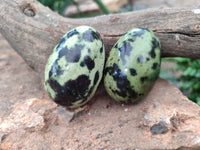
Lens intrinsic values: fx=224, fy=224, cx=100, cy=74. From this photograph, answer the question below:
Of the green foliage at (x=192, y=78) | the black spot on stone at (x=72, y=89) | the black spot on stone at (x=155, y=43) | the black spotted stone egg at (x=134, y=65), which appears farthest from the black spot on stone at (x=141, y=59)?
the green foliage at (x=192, y=78)

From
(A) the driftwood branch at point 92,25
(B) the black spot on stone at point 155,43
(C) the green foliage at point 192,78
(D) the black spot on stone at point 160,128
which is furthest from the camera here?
(C) the green foliage at point 192,78

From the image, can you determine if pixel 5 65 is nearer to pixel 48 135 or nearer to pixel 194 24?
pixel 48 135

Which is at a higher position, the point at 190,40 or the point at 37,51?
the point at 37,51

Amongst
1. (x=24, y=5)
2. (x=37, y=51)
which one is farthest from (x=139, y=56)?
(x=24, y=5)

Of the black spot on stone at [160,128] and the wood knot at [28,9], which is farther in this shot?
the wood knot at [28,9]

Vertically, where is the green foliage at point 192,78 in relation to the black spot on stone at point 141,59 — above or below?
below

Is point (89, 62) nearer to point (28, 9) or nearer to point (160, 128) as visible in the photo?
point (160, 128)

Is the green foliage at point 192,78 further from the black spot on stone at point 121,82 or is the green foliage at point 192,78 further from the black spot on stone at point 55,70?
the black spot on stone at point 55,70
